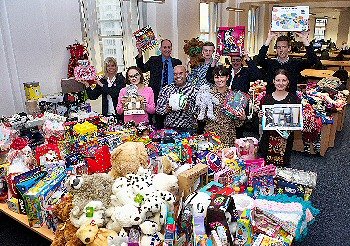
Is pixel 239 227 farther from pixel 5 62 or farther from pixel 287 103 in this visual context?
pixel 5 62

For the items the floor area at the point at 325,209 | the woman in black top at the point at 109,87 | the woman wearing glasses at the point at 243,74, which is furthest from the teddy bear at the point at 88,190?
the woman wearing glasses at the point at 243,74

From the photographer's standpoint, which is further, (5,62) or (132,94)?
(5,62)

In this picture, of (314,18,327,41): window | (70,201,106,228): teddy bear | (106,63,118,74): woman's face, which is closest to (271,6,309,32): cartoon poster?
(106,63,118,74): woman's face

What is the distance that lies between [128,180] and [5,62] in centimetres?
332

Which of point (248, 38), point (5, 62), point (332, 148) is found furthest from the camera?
point (248, 38)

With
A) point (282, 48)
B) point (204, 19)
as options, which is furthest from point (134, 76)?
point (204, 19)

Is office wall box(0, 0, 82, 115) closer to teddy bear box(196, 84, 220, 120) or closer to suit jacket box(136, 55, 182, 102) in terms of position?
suit jacket box(136, 55, 182, 102)

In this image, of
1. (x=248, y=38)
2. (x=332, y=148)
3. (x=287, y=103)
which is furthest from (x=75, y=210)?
(x=248, y=38)

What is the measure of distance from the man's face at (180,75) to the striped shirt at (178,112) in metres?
0.05

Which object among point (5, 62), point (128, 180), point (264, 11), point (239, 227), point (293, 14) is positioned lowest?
point (239, 227)

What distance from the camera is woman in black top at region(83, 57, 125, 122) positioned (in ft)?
13.5

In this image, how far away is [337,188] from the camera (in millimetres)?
3904

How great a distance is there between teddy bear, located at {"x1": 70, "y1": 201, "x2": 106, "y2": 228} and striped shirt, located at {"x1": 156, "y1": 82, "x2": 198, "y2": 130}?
1715 millimetres

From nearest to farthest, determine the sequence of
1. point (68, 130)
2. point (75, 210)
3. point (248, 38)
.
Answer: point (75, 210)
point (68, 130)
point (248, 38)
